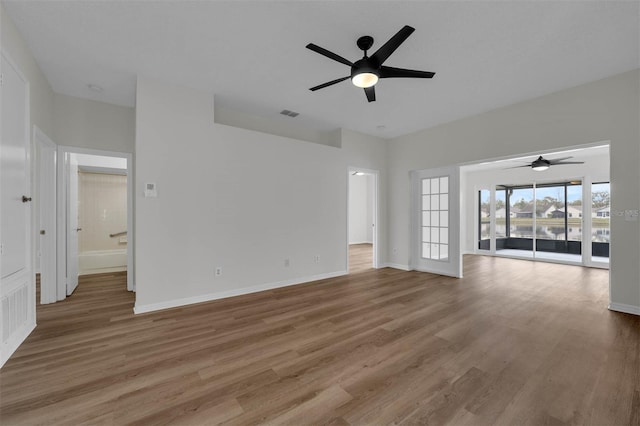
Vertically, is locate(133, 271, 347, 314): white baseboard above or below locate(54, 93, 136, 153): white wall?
below

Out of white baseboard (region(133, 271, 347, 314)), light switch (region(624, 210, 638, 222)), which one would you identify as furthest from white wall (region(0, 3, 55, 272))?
light switch (region(624, 210, 638, 222))

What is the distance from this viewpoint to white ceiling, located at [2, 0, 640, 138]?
224 centimetres

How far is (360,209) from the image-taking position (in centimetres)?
1155

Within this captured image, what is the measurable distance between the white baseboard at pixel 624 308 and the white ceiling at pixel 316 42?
2961 millimetres

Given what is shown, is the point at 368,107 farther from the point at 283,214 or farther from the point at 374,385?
the point at 374,385

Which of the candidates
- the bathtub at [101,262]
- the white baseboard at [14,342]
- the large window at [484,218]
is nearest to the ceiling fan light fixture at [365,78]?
the white baseboard at [14,342]

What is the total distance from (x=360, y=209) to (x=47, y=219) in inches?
384

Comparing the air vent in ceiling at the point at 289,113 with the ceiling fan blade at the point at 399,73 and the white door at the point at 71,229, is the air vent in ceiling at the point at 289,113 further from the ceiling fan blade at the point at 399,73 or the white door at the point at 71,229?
the white door at the point at 71,229

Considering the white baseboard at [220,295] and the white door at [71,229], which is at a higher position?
the white door at [71,229]

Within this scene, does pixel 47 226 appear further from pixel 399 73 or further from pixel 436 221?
pixel 436 221

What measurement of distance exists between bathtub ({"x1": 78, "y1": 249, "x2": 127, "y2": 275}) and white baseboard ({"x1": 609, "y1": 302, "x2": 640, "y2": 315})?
847 centimetres

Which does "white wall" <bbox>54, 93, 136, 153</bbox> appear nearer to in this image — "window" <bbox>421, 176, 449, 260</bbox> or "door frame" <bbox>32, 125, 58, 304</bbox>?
"door frame" <bbox>32, 125, 58, 304</bbox>

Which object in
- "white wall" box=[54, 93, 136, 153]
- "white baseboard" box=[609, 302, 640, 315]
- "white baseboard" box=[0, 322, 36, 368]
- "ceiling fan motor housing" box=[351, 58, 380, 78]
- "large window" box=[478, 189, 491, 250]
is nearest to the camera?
"white baseboard" box=[0, 322, 36, 368]

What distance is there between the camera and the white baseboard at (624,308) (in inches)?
126
